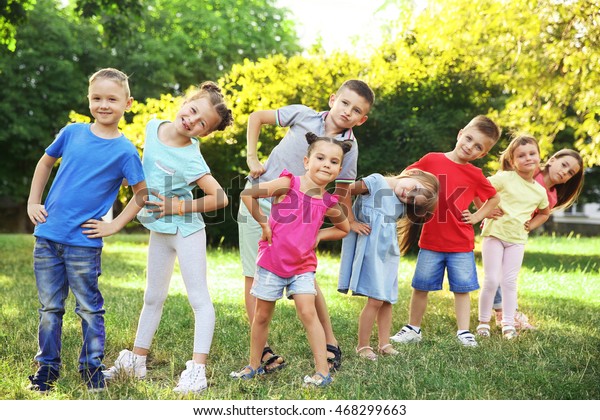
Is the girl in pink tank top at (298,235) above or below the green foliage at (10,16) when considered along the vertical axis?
below

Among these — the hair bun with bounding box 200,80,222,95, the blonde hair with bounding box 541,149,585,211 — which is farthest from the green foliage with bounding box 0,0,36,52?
the blonde hair with bounding box 541,149,585,211

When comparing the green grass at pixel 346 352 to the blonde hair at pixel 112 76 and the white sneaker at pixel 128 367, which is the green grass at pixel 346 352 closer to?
the white sneaker at pixel 128 367

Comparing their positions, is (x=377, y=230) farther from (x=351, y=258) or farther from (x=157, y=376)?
(x=157, y=376)

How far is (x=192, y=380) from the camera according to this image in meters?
3.74

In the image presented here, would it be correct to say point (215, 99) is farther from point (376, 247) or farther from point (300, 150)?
point (376, 247)

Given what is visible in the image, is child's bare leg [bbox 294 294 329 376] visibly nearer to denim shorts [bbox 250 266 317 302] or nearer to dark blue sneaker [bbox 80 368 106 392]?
denim shorts [bbox 250 266 317 302]

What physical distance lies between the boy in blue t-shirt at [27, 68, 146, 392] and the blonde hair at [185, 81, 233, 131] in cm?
43

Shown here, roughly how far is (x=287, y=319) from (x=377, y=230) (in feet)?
4.60

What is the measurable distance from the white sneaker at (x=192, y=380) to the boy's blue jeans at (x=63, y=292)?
0.46m

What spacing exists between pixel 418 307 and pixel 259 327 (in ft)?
5.59

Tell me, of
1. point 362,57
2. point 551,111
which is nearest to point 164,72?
point 362,57

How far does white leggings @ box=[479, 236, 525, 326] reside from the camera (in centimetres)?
551

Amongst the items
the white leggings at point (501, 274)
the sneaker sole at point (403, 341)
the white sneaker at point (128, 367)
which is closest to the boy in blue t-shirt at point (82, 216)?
the white sneaker at point (128, 367)

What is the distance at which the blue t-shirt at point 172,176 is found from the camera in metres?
3.81
